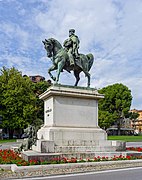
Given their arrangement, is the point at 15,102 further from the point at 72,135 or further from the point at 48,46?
the point at 72,135

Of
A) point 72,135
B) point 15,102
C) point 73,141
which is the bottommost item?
point 73,141

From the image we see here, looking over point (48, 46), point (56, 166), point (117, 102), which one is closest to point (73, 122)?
point (48, 46)

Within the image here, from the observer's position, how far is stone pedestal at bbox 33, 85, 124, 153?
15398 millimetres

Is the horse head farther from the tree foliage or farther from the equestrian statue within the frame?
the tree foliage

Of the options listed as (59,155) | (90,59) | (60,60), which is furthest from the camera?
(90,59)

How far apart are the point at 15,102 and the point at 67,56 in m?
30.8

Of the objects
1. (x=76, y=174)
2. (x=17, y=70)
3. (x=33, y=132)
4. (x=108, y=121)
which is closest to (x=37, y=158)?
(x=76, y=174)

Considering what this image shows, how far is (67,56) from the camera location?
17.4 metres

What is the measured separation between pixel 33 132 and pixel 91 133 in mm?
3629

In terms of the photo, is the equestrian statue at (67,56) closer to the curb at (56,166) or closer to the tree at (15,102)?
the curb at (56,166)

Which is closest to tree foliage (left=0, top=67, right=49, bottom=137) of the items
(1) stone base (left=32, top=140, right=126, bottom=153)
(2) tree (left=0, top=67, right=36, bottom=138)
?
(2) tree (left=0, top=67, right=36, bottom=138)

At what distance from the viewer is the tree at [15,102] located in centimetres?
4562

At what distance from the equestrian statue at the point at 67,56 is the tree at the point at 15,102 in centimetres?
2887

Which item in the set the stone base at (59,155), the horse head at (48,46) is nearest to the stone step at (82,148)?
the stone base at (59,155)
